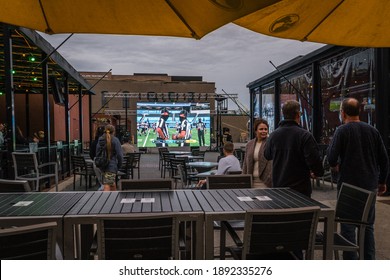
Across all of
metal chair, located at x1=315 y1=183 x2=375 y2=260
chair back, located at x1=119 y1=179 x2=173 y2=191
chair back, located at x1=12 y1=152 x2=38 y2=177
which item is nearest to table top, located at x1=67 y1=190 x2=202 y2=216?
chair back, located at x1=119 y1=179 x2=173 y2=191

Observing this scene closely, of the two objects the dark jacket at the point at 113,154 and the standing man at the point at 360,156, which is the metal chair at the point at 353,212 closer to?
the standing man at the point at 360,156

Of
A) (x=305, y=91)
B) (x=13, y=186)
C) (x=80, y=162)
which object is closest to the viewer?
(x=13, y=186)

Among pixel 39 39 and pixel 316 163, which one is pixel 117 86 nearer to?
pixel 39 39

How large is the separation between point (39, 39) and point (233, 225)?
6.84 metres

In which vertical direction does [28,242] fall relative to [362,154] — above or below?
below

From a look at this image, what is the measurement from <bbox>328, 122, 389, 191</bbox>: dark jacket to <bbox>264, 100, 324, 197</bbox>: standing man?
34 centimetres

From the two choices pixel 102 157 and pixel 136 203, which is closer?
pixel 136 203

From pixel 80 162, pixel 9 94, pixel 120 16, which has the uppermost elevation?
pixel 120 16

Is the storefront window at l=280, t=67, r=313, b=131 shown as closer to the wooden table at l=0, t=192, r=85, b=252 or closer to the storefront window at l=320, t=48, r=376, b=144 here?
the storefront window at l=320, t=48, r=376, b=144

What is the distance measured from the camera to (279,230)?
223 cm

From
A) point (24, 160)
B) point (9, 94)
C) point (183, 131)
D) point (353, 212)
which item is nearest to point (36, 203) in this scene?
point (353, 212)

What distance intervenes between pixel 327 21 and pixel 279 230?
67.3 inches

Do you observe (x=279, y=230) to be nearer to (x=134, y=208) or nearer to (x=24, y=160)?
(x=134, y=208)

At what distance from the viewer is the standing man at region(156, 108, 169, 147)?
2058 cm
